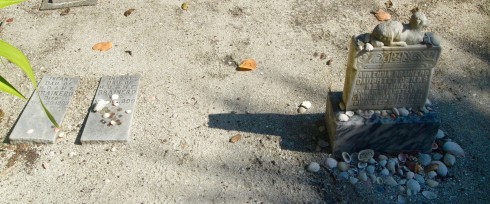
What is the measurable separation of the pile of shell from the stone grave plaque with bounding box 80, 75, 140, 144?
153 centimetres

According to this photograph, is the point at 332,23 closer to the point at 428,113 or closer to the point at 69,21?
the point at 428,113

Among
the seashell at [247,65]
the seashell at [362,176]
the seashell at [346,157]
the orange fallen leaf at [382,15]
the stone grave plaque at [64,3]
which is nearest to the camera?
the seashell at [362,176]

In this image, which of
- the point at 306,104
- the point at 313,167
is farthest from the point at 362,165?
the point at 306,104

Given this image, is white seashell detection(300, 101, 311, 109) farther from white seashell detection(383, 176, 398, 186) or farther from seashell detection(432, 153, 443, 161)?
seashell detection(432, 153, 443, 161)

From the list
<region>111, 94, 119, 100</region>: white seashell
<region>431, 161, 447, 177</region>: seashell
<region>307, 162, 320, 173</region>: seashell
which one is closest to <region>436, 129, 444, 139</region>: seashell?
<region>431, 161, 447, 177</region>: seashell

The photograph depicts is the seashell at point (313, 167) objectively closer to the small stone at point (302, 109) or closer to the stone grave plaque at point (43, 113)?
the small stone at point (302, 109)

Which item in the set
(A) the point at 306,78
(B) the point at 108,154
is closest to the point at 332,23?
(A) the point at 306,78

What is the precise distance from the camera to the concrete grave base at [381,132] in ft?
9.40

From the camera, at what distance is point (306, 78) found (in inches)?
146

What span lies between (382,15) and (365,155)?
1.92m

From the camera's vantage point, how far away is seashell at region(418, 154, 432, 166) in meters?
2.98

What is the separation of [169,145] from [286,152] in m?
0.86

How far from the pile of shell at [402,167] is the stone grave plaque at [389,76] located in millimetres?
374

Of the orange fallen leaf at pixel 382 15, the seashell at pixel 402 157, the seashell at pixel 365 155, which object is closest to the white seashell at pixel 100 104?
the seashell at pixel 365 155
